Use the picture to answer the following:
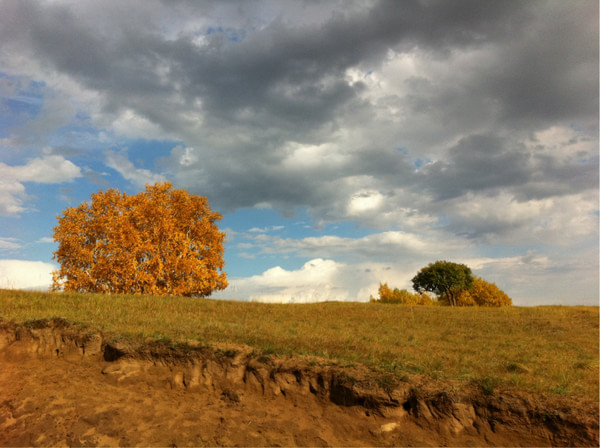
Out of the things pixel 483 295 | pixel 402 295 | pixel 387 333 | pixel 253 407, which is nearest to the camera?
pixel 253 407

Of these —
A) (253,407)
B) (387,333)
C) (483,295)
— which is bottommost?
(253,407)

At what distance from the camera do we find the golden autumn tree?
2742 centimetres

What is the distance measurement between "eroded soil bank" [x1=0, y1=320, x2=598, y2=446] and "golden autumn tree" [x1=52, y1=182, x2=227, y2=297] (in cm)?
1768

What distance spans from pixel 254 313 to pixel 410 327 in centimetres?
840

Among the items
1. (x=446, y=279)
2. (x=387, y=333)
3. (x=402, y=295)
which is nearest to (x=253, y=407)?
(x=387, y=333)

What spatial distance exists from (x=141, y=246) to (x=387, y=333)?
1875cm

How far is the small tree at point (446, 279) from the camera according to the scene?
5650 cm

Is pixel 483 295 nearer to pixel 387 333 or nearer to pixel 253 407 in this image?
pixel 387 333

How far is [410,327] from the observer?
Answer: 19016mm

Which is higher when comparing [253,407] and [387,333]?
[387,333]

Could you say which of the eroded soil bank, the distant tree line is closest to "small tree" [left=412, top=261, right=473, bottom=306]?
the distant tree line

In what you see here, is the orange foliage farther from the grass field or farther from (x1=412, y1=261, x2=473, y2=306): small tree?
the grass field

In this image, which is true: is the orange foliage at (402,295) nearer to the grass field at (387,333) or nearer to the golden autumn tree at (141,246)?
the grass field at (387,333)

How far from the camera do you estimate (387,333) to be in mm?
16625
